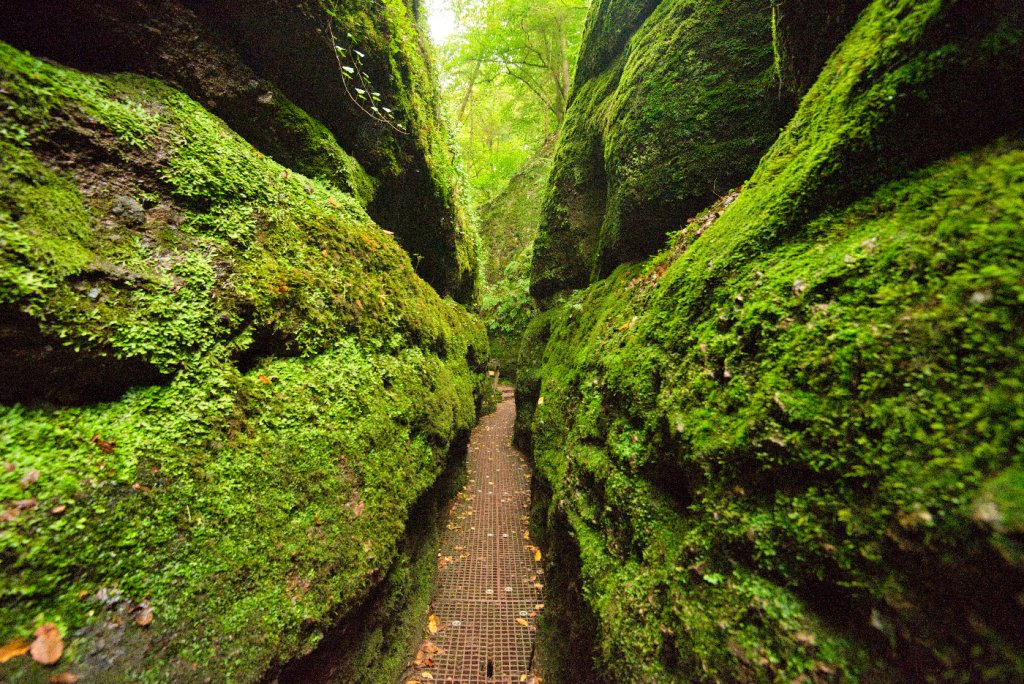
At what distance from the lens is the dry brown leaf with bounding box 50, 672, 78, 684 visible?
163 cm

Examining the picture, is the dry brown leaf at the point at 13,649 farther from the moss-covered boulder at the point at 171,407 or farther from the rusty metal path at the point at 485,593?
the rusty metal path at the point at 485,593

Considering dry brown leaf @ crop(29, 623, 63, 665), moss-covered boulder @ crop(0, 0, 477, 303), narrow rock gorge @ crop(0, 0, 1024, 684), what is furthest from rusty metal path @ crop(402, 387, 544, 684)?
moss-covered boulder @ crop(0, 0, 477, 303)

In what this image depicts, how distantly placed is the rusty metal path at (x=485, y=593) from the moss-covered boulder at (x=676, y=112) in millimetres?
5057

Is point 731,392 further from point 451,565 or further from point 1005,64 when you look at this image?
point 451,565

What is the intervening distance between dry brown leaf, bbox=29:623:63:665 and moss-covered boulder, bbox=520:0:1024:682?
9.94 ft

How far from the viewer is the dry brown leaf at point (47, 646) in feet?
5.35

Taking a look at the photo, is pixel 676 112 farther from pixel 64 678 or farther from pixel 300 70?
pixel 64 678

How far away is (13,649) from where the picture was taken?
158cm

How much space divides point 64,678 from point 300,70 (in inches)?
263

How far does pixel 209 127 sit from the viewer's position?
3.76 metres

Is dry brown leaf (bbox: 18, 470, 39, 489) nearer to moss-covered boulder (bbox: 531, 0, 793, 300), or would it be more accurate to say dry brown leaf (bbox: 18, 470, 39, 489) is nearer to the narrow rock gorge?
the narrow rock gorge

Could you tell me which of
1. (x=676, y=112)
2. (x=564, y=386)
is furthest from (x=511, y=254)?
(x=564, y=386)

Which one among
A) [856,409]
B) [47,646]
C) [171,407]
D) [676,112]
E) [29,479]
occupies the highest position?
[676,112]

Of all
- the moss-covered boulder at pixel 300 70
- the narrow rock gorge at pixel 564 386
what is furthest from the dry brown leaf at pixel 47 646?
the moss-covered boulder at pixel 300 70
